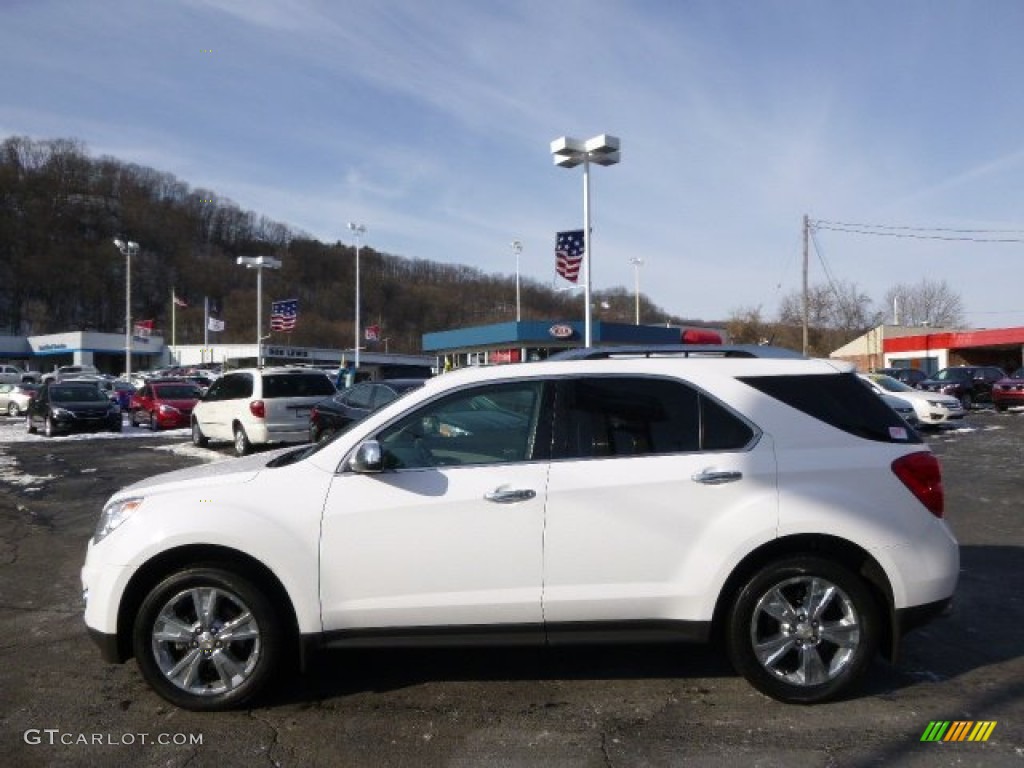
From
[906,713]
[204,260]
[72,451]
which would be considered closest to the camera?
[906,713]

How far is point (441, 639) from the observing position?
161 inches

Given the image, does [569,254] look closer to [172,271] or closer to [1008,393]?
[1008,393]

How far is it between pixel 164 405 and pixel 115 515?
2014cm

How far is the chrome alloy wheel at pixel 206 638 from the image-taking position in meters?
4.12

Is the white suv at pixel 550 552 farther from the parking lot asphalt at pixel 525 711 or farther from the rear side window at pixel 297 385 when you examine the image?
the rear side window at pixel 297 385

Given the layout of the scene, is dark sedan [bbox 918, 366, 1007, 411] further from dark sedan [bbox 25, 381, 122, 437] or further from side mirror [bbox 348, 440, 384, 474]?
side mirror [bbox 348, 440, 384, 474]

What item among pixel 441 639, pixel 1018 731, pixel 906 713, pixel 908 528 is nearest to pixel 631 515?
pixel 441 639

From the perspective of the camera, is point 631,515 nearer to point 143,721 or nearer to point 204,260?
point 143,721

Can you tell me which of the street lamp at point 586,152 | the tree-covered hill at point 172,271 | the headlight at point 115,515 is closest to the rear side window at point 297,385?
the street lamp at point 586,152

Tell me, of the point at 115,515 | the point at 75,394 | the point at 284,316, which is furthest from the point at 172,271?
the point at 115,515

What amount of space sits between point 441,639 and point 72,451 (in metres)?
15.9

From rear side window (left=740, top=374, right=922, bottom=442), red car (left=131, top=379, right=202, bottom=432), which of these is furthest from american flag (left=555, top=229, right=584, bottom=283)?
rear side window (left=740, top=374, right=922, bottom=442)

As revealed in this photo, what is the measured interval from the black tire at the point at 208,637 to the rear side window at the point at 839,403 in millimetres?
2803

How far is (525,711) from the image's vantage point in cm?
412
